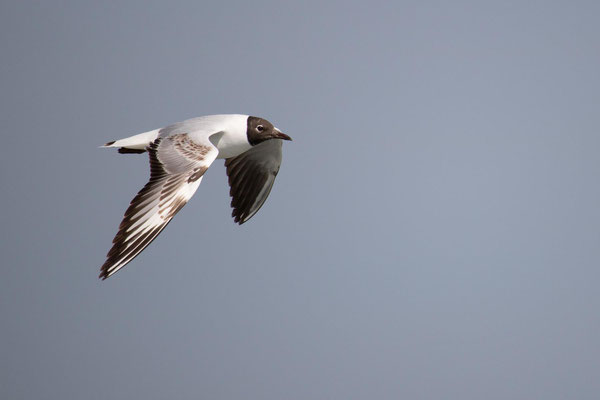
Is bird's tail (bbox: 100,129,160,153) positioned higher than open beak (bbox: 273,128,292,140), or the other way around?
open beak (bbox: 273,128,292,140)

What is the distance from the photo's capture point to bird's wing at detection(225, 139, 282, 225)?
1178 cm

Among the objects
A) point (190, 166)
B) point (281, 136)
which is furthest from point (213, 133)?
point (281, 136)

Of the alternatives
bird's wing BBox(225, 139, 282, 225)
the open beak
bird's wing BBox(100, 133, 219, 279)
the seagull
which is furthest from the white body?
bird's wing BBox(225, 139, 282, 225)

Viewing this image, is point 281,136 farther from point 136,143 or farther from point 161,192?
point 161,192

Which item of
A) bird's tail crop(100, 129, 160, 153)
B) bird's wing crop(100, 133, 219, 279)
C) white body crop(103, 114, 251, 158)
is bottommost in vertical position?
bird's wing crop(100, 133, 219, 279)

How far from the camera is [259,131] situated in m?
11.0

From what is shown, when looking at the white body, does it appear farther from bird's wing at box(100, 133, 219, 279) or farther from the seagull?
bird's wing at box(100, 133, 219, 279)

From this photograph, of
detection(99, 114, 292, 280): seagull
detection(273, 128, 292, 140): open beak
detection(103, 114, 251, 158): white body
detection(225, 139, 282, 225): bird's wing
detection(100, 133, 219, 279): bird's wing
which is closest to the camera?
detection(100, 133, 219, 279): bird's wing

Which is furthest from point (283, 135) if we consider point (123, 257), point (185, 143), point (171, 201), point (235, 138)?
point (123, 257)

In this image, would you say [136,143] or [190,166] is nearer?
[190,166]

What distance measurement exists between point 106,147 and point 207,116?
1.33 m

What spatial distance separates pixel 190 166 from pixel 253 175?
2.41 metres

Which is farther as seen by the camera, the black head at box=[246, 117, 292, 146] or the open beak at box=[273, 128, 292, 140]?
the open beak at box=[273, 128, 292, 140]

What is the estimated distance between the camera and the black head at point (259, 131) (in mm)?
10906
